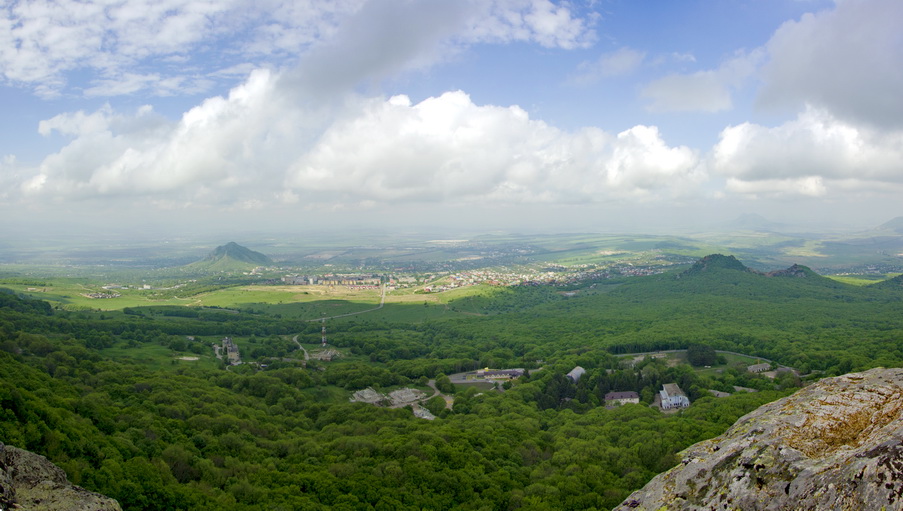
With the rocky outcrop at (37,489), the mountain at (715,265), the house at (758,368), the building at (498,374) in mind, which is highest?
the rocky outcrop at (37,489)

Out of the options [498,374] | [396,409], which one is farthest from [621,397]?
[396,409]

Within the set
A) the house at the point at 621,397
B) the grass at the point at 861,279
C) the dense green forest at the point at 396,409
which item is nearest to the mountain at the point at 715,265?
the grass at the point at 861,279

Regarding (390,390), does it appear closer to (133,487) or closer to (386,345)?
(386,345)

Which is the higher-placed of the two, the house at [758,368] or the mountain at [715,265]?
the mountain at [715,265]

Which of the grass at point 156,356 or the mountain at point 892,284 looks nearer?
the grass at point 156,356

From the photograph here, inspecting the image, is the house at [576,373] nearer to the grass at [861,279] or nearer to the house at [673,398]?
the house at [673,398]

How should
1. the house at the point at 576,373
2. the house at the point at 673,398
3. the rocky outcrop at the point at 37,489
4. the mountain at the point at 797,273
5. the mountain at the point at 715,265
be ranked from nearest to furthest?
the rocky outcrop at the point at 37,489
the house at the point at 673,398
the house at the point at 576,373
the mountain at the point at 797,273
the mountain at the point at 715,265

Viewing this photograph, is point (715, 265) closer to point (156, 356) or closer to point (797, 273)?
point (797, 273)

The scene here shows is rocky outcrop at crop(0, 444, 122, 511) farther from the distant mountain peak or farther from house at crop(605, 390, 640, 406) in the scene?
the distant mountain peak
